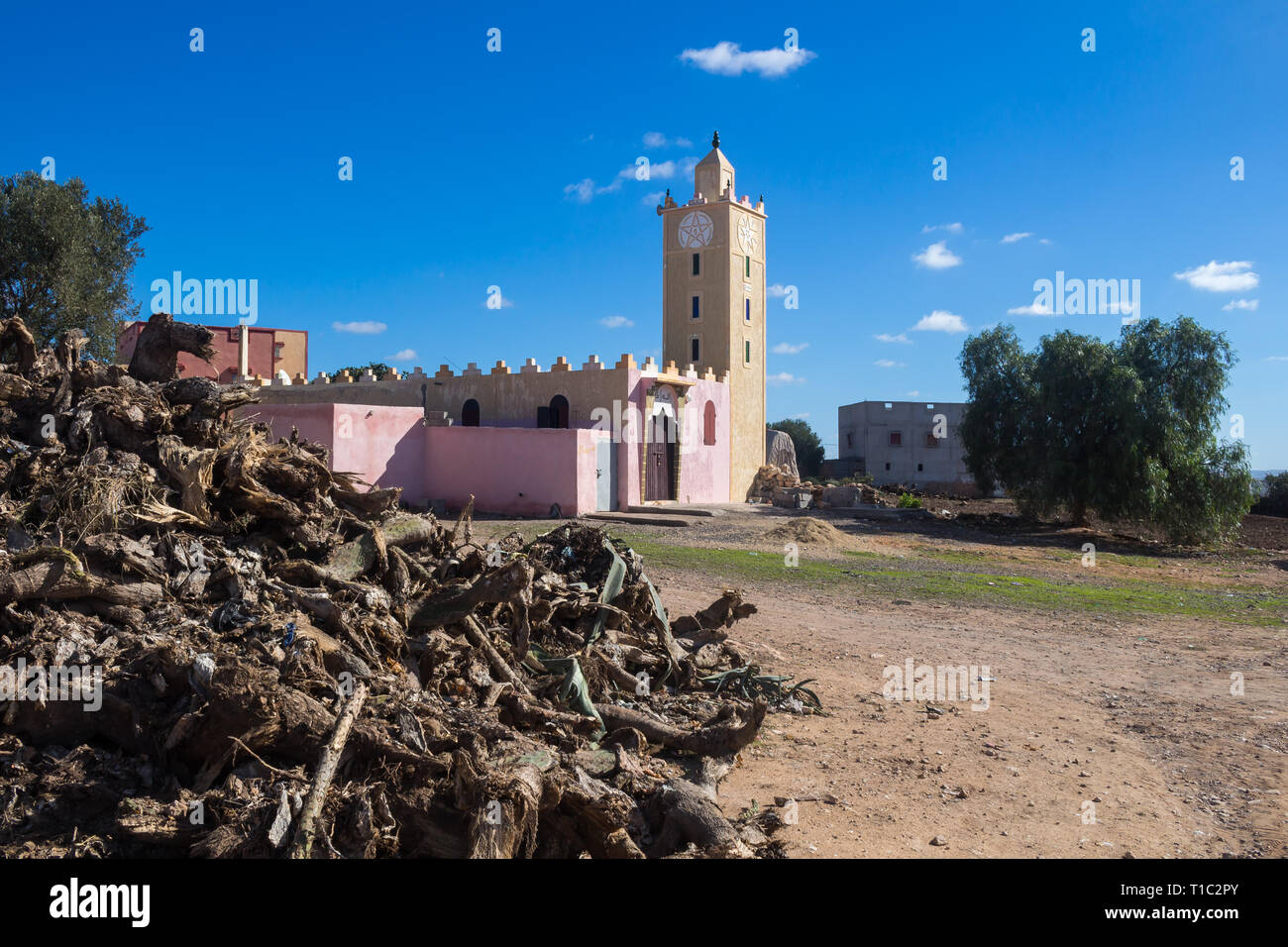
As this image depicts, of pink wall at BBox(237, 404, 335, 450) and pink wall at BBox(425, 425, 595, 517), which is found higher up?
pink wall at BBox(237, 404, 335, 450)

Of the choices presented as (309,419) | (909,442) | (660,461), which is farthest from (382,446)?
(909,442)

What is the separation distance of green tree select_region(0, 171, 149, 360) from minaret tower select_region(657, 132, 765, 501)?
20814 mm

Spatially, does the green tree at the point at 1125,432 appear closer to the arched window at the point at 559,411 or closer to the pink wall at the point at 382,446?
the arched window at the point at 559,411

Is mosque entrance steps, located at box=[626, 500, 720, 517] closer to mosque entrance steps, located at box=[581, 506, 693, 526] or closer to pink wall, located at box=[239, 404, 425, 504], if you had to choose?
mosque entrance steps, located at box=[581, 506, 693, 526]

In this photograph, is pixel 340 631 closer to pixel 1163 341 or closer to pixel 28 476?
pixel 28 476

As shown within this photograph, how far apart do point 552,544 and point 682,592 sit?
438 cm

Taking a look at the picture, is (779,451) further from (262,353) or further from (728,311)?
(262,353)

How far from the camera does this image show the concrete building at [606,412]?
85.1ft

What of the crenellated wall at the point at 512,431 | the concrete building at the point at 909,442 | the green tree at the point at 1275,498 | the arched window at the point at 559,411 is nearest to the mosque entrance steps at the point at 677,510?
the crenellated wall at the point at 512,431

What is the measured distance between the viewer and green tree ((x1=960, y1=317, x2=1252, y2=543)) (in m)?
23.9

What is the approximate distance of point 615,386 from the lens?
2900cm

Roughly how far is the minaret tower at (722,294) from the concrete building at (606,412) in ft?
0.20
